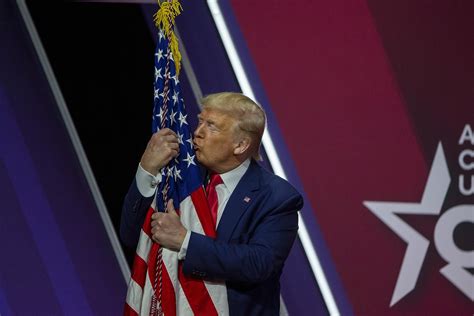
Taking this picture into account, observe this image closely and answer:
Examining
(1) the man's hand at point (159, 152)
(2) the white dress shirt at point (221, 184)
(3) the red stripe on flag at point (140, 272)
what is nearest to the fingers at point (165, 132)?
(1) the man's hand at point (159, 152)

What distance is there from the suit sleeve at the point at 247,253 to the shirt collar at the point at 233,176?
155 mm

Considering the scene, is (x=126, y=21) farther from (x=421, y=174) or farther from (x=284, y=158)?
(x=421, y=174)

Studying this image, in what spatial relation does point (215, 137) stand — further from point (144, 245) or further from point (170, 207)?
point (144, 245)

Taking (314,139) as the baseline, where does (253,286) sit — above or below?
below

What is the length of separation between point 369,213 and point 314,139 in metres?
0.43

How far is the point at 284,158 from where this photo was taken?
4.58m

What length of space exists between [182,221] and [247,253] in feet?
0.94

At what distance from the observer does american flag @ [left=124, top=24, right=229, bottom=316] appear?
301 centimetres

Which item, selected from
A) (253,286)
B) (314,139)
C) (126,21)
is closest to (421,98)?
(314,139)

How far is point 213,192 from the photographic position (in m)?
3.13

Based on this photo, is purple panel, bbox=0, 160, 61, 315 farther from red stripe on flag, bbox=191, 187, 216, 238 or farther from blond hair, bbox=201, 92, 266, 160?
blond hair, bbox=201, 92, 266, 160

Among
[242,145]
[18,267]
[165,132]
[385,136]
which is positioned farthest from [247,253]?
[385,136]

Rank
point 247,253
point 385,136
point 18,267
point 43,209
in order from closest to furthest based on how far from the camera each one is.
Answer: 1. point 247,253
2. point 18,267
3. point 43,209
4. point 385,136

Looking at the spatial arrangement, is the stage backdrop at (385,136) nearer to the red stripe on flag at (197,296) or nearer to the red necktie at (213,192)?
the red necktie at (213,192)
